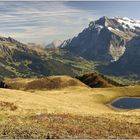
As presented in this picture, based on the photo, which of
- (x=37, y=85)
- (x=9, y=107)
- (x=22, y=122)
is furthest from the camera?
(x=37, y=85)

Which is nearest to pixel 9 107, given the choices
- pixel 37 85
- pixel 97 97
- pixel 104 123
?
pixel 104 123

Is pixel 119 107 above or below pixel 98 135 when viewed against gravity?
below

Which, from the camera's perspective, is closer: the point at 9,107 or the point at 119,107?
the point at 9,107

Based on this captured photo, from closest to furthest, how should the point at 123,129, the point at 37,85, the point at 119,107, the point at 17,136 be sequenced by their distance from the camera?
1. the point at 17,136
2. the point at 123,129
3. the point at 119,107
4. the point at 37,85

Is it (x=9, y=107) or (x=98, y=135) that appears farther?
(x=9, y=107)

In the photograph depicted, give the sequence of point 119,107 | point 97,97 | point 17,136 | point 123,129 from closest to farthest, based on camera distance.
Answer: point 17,136, point 123,129, point 119,107, point 97,97

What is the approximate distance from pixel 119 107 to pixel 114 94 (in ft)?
77.7

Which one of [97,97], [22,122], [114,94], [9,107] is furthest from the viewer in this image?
[114,94]

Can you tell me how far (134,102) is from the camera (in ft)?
416

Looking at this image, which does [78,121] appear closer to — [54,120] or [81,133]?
[54,120]

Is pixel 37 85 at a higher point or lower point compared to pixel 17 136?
lower

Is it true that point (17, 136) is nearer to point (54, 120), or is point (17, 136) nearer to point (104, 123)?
point (54, 120)

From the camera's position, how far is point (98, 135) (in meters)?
33.9

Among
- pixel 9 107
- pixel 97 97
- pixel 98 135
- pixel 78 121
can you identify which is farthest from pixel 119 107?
pixel 98 135
